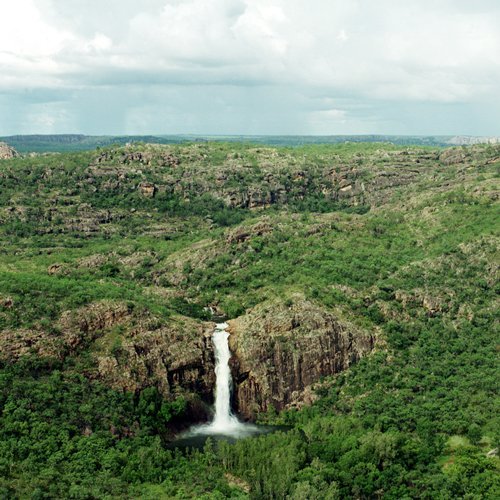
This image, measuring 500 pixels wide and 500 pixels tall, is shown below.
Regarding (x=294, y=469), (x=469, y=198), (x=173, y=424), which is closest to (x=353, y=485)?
(x=294, y=469)

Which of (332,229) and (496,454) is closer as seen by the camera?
(496,454)

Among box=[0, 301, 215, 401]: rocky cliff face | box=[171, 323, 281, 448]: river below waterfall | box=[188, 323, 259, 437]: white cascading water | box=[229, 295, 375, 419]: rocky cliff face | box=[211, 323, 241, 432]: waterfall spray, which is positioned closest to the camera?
box=[171, 323, 281, 448]: river below waterfall

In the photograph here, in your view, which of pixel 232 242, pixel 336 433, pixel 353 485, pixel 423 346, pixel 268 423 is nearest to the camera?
pixel 353 485

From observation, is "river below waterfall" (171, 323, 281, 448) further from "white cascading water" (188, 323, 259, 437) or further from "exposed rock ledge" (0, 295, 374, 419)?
"exposed rock ledge" (0, 295, 374, 419)

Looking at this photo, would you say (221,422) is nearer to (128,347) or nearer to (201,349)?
(201,349)

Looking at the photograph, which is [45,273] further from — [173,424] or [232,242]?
[173,424]

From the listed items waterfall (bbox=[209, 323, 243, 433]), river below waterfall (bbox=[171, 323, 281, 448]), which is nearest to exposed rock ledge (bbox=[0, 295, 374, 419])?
waterfall (bbox=[209, 323, 243, 433])

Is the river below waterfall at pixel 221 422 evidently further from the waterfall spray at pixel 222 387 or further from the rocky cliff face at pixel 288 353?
the rocky cliff face at pixel 288 353
